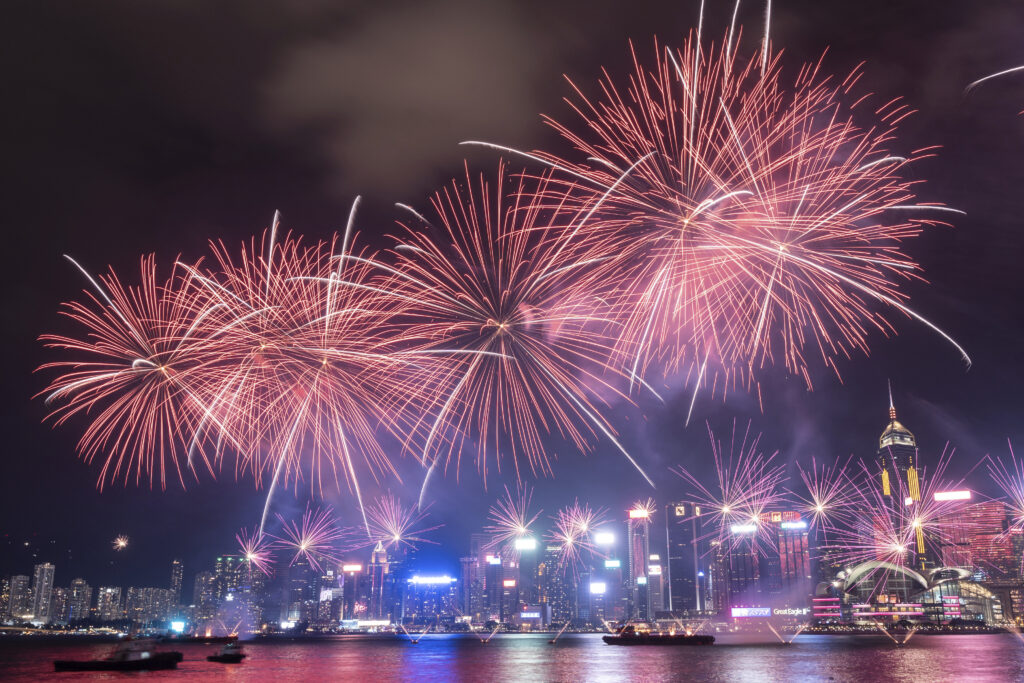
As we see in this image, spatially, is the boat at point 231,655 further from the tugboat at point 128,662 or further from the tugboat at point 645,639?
the tugboat at point 645,639

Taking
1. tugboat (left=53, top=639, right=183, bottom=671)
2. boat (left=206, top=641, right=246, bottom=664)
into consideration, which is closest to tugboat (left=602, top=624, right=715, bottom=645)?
boat (left=206, top=641, right=246, bottom=664)

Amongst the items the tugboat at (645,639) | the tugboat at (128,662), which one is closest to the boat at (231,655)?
the tugboat at (128,662)

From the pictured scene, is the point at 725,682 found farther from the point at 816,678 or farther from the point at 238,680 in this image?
the point at 238,680

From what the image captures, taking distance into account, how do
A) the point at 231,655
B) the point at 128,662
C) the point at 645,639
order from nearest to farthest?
the point at 128,662 < the point at 231,655 < the point at 645,639

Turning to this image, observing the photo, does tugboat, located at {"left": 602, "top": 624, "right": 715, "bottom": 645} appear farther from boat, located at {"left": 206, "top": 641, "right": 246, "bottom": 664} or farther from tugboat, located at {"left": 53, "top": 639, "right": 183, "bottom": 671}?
tugboat, located at {"left": 53, "top": 639, "right": 183, "bottom": 671}

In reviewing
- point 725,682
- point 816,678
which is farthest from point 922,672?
point 725,682

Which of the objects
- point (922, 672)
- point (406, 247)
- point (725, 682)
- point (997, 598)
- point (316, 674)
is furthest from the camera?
point (997, 598)

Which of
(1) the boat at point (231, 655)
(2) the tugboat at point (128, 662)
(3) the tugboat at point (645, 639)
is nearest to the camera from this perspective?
(2) the tugboat at point (128, 662)

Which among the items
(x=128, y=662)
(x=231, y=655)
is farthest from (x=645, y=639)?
(x=128, y=662)

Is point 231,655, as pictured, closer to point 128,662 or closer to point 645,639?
point 128,662

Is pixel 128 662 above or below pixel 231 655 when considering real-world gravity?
above

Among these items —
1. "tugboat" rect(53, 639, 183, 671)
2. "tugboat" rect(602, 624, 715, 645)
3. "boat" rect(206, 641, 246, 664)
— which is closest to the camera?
"tugboat" rect(53, 639, 183, 671)
